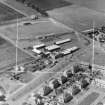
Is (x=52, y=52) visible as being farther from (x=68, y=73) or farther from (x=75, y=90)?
(x=75, y=90)

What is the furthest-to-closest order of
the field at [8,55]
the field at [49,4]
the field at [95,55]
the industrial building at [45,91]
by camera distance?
1. the field at [49,4]
2. the field at [95,55]
3. the field at [8,55]
4. the industrial building at [45,91]

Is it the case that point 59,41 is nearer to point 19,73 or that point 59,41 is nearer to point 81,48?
point 81,48

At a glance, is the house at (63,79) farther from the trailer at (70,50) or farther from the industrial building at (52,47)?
the industrial building at (52,47)

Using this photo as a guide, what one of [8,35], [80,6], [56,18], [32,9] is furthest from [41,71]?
[80,6]

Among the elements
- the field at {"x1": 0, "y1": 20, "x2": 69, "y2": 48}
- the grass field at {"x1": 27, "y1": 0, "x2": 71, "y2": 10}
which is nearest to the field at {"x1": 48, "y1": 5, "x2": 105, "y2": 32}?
the grass field at {"x1": 27, "y1": 0, "x2": 71, "y2": 10}

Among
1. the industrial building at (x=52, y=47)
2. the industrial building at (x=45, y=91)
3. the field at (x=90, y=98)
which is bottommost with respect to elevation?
the field at (x=90, y=98)

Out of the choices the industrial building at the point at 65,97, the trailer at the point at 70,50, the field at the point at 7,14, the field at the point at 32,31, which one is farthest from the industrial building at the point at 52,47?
the field at the point at 7,14

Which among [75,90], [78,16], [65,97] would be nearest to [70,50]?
[75,90]
